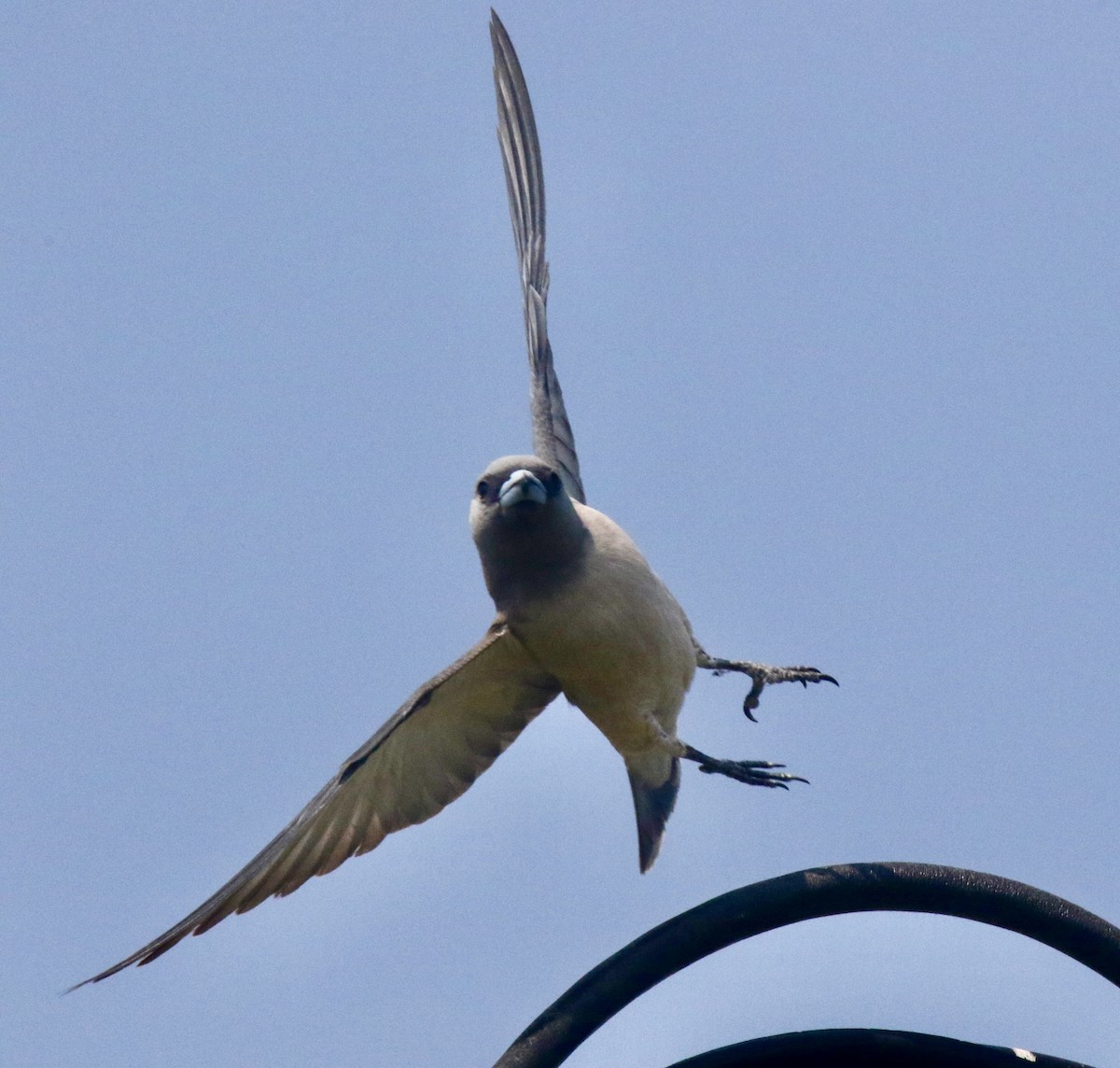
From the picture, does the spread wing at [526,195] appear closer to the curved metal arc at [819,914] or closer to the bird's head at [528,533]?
the bird's head at [528,533]

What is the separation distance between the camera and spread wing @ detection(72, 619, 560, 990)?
259 inches

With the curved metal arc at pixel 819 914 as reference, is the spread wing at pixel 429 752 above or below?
above

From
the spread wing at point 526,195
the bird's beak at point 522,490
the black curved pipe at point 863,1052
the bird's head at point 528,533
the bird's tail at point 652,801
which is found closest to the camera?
the black curved pipe at point 863,1052

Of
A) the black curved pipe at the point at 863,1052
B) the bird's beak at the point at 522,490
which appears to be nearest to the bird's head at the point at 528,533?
the bird's beak at the point at 522,490

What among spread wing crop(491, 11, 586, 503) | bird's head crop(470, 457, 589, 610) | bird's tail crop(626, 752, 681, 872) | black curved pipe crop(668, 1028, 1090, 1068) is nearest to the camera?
black curved pipe crop(668, 1028, 1090, 1068)

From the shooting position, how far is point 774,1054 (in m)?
4.11

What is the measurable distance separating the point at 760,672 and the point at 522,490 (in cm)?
176

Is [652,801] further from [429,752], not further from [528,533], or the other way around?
[528,533]

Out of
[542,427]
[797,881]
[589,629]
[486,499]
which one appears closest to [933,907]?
[797,881]

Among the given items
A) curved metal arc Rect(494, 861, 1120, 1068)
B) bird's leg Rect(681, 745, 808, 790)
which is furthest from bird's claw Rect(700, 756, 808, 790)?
curved metal arc Rect(494, 861, 1120, 1068)

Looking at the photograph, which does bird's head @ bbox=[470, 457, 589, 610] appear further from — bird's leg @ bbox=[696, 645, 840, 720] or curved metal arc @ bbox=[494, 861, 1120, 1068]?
curved metal arc @ bbox=[494, 861, 1120, 1068]

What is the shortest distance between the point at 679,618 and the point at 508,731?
1035mm

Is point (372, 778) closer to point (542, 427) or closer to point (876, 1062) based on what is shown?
point (542, 427)

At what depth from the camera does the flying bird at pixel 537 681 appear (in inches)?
261
